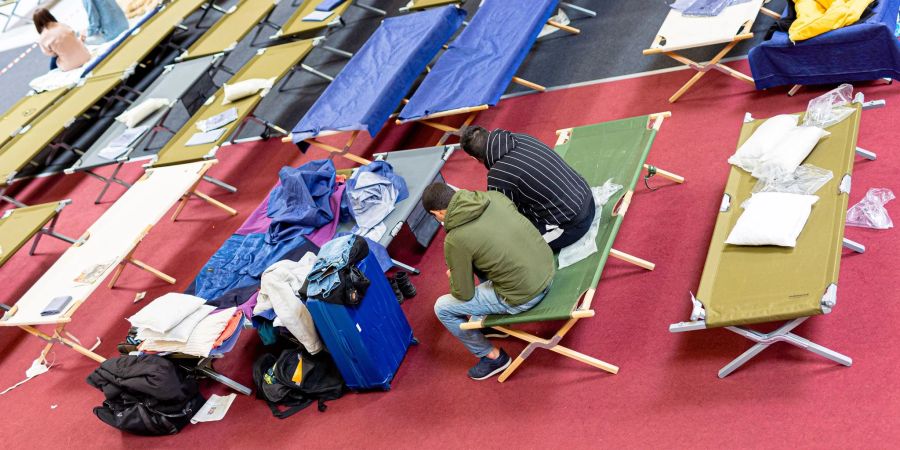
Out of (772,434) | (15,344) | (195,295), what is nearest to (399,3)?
(195,295)

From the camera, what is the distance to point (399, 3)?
342 inches

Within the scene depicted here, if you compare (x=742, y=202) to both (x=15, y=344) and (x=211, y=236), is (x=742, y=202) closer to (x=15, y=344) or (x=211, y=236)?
(x=211, y=236)

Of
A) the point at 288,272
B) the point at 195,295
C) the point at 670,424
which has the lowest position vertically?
the point at 670,424

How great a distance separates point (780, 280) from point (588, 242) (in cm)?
104

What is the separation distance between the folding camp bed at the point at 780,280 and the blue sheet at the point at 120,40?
7.57 m

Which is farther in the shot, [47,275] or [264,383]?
[47,275]

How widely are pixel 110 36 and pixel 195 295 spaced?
542cm

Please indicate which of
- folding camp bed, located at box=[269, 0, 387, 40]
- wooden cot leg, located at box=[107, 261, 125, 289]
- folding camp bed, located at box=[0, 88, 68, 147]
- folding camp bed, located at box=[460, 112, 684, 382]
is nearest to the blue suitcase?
folding camp bed, located at box=[460, 112, 684, 382]

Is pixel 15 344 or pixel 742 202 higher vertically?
pixel 742 202

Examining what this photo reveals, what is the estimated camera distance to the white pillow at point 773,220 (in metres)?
3.64

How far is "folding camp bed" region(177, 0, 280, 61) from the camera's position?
7918 millimetres

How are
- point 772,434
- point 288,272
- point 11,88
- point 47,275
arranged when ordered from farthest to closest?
point 11,88 → point 47,275 → point 288,272 → point 772,434

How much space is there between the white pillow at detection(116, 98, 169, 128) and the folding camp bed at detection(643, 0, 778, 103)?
4.75 m

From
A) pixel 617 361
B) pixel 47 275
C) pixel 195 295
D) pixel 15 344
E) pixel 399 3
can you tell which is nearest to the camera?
pixel 617 361
